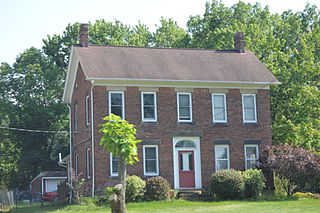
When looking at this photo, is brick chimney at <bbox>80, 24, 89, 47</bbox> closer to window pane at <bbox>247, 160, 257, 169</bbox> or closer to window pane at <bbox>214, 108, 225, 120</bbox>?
window pane at <bbox>214, 108, 225, 120</bbox>

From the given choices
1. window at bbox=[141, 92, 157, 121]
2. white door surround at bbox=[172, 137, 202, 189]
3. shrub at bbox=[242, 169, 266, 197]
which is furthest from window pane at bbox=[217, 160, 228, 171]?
window at bbox=[141, 92, 157, 121]

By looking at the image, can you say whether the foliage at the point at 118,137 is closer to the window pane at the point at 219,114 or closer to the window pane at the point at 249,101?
the window pane at the point at 219,114

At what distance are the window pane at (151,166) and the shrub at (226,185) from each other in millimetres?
3281

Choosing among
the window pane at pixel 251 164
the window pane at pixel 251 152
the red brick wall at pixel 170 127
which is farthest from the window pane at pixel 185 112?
the window pane at pixel 251 164

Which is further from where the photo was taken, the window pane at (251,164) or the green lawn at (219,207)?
the window pane at (251,164)

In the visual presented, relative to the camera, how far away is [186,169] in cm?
3206

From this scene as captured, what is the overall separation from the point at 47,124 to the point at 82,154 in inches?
841

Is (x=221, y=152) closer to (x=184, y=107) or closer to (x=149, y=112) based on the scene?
(x=184, y=107)

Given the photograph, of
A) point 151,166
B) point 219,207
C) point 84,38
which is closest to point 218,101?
point 151,166

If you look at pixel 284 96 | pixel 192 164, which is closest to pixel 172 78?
pixel 192 164

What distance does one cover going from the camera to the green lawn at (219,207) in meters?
24.0

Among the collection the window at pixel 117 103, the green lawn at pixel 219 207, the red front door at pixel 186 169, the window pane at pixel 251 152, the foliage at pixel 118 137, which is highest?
the window at pixel 117 103

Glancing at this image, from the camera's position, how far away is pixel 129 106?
30.9m

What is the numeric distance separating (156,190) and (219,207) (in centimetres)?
449
